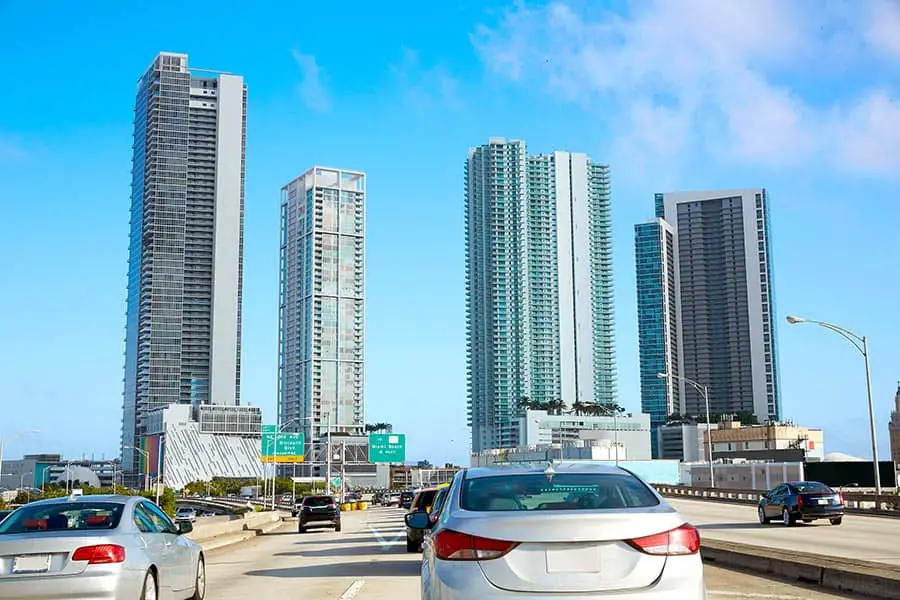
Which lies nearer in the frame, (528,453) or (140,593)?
(140,593)

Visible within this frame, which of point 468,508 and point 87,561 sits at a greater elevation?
point 468,508

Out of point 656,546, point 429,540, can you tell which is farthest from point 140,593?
point 656,546

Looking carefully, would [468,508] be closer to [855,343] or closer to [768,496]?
[768,496]

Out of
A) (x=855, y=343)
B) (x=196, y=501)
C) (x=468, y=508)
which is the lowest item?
(x=196, y=501)

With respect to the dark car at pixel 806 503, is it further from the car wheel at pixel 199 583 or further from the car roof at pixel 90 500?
the car roof at pixel 90 500

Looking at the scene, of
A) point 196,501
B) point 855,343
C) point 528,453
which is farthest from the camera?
point 528,453

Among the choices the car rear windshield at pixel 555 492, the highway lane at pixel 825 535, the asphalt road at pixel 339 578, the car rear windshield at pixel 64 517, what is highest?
the car rear windshield at pixel 555 492

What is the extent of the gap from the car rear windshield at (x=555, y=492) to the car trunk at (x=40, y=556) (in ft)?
14.8

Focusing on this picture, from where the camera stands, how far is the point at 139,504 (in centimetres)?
1218

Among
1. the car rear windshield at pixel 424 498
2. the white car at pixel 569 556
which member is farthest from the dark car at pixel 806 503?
the white car at pixel 569 556

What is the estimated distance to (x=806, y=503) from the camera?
3456cm

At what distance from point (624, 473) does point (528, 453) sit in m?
179

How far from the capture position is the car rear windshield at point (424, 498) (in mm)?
26334

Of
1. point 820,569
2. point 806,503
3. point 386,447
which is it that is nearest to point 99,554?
point 820,569
